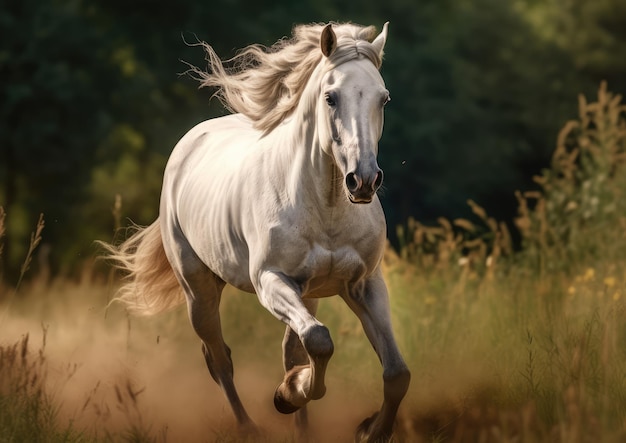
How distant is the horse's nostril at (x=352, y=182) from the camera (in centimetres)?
480

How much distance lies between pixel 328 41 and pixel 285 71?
2.23 ft

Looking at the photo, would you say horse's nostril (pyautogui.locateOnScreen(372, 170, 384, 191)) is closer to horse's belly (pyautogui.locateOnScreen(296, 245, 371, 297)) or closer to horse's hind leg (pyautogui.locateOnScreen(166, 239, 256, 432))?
horse's belly (pyautogui.locateOnScreen(296, 245, 371, 297))

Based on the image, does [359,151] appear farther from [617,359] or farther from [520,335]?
[520,335]

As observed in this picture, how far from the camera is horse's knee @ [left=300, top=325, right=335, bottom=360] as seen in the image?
16.9 ft

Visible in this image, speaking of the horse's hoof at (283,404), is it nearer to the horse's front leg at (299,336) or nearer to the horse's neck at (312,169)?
the horse's front leg at (299,336)

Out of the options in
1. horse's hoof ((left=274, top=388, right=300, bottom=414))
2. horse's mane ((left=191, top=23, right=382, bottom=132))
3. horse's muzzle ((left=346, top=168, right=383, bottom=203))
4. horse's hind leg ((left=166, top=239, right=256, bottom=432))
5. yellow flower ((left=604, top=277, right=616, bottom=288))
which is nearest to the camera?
horse's muzzle ((left=346, top=168, right=383, bottom=203))

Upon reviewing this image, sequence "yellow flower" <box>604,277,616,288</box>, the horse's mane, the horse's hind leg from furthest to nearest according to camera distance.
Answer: "yellow flower" <box>604,277,616,288</box>, the horse's hind leg, the horse's mane

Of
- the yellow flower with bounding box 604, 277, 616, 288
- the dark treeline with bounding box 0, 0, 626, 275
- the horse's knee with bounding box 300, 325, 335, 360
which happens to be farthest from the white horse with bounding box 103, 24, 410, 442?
the dark treeline with bounding box 0, 0, 626, 275

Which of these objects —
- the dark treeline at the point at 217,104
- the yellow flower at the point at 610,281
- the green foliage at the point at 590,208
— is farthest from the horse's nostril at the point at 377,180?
the dark treeline at the point at 217,104

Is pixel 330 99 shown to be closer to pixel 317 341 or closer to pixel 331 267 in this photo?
pixel 331 267

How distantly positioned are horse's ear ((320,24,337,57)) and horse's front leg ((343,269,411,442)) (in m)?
1.15

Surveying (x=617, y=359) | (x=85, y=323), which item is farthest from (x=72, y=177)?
(x=617, y=359)

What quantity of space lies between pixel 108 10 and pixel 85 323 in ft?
30.6

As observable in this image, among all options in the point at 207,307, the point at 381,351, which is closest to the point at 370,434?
the point at 381,351
